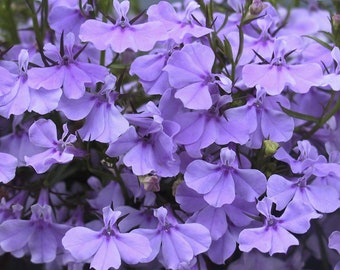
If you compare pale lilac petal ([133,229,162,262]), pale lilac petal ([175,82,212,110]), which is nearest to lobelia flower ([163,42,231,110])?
pale lilac petal ([175,82,212,110])

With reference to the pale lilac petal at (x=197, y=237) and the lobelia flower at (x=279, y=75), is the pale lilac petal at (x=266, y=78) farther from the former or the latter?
the pale lilac petal at (x=197, y=237)

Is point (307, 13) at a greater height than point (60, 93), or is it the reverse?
point (60, 93)

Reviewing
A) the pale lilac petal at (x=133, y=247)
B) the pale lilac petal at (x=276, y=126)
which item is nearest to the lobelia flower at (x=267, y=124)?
the pale lilac petal at (x=276, y=126)

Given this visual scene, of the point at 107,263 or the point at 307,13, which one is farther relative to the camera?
the point at 307,13

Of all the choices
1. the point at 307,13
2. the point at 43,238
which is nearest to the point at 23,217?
the point at 43,238

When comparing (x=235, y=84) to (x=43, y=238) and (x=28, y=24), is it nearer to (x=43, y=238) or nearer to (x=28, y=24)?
(x=43, y=238)

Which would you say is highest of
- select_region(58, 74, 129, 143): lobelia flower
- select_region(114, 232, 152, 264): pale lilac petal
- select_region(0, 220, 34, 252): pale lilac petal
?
select_region(58, 74, 129, 143): lobelia flower

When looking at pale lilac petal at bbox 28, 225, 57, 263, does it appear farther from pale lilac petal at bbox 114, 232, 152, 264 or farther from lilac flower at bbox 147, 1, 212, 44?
lilac flower at bbox 147, 1, 212, 44

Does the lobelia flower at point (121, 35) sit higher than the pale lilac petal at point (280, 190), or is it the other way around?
the lobelia flower at point (121, 35)
